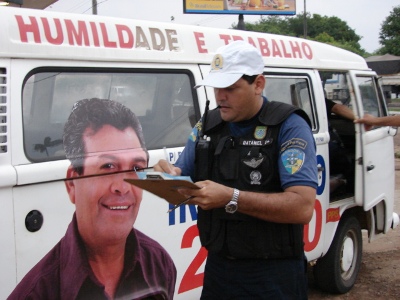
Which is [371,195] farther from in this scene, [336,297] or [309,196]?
[309,196]

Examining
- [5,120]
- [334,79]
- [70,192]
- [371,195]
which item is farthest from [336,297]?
[5,120]

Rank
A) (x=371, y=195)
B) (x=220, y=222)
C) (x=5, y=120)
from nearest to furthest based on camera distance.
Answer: (x=220, y=222)
(x=5, y=120)
(x=371, y=195)

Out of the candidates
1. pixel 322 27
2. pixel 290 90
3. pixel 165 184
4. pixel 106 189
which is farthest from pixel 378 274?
pixel 322 27

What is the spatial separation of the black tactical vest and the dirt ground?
2.87 m

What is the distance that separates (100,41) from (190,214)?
1104mm

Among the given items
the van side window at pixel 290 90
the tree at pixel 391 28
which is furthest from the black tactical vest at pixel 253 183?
the tree at pixel 391 28

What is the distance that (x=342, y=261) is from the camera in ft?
16.1

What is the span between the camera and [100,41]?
111 inches

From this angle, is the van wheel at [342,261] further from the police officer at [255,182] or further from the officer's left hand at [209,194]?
the officer's left hand at [209,194]

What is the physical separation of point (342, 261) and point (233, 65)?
3255 mm

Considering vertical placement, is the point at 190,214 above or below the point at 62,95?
below

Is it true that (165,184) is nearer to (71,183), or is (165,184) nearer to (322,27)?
(71,183)

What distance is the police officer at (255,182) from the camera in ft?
6.82

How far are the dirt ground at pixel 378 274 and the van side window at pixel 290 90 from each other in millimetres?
1623
